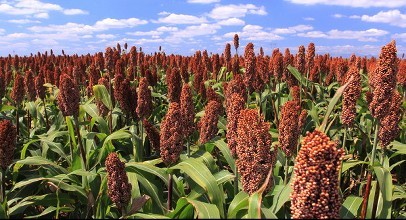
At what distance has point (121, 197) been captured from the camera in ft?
8.08

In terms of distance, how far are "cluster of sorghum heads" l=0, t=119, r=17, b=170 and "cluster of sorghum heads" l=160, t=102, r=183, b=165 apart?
1199 millimetres

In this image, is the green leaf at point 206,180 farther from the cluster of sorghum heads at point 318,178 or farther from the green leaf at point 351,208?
the cluster of sorghum heads at point 318,178

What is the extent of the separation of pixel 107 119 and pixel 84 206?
187 centimetres

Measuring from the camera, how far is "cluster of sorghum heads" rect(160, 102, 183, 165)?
10.2 ft

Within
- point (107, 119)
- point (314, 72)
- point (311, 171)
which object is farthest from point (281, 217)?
point (314, 72)

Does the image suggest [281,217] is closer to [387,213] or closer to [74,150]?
[387,213]

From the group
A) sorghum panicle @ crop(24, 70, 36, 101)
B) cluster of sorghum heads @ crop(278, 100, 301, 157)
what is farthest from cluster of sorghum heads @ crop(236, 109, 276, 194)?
sorghum panicle @ crop(24, 70, 36, 101)

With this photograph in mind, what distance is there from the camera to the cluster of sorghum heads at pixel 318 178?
57.1 inches

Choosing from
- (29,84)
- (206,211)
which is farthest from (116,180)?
(29,84)

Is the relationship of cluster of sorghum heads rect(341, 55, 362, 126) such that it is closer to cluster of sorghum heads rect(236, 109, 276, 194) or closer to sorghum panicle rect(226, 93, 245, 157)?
sorghum panicle rect(226, 93, 245, 157)

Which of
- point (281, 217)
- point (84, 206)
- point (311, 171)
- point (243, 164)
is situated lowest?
point (84, 206)

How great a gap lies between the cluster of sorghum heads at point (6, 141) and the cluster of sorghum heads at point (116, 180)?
1096 millimetres

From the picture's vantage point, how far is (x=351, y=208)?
2.95m

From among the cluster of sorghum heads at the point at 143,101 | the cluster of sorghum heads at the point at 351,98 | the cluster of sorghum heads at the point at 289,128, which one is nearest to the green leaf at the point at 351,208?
the cluster of sorghum heads at the point at 289,128
